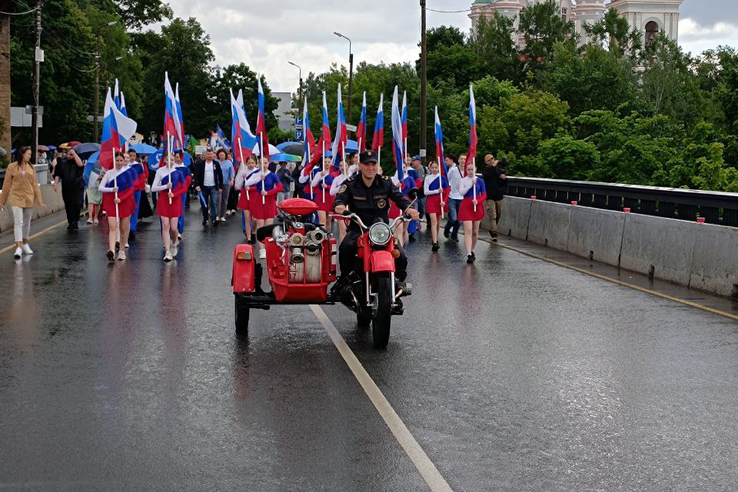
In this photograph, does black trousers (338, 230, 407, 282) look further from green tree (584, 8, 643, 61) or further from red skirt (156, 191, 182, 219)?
green tree (584, 8, 643, 61)

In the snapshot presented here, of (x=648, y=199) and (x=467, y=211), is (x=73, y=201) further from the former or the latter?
(x=648, y=199)

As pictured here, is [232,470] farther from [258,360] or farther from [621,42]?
[621,42]

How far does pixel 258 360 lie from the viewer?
9727mm

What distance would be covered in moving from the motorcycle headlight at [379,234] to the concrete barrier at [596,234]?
342 inches

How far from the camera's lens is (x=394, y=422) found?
748 cm

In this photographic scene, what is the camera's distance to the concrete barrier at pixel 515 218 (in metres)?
24.5

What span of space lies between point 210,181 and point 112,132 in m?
8.24

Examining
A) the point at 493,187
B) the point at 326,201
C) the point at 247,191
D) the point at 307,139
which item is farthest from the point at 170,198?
the point at 307,139

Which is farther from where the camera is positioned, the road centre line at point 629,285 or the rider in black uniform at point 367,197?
the road centre line at point 629,285

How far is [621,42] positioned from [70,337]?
91467 millimetres

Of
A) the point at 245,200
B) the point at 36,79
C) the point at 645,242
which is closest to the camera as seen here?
the point at 645,242

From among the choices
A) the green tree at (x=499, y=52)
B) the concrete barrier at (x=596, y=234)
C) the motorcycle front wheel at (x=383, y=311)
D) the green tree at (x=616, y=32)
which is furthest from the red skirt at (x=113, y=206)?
→ the green tree at (x=616, y=32)

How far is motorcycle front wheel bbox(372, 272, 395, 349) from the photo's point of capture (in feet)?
33.2

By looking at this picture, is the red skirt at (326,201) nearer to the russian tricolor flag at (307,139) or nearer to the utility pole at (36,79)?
the russian tricolor flag at (307,139)
